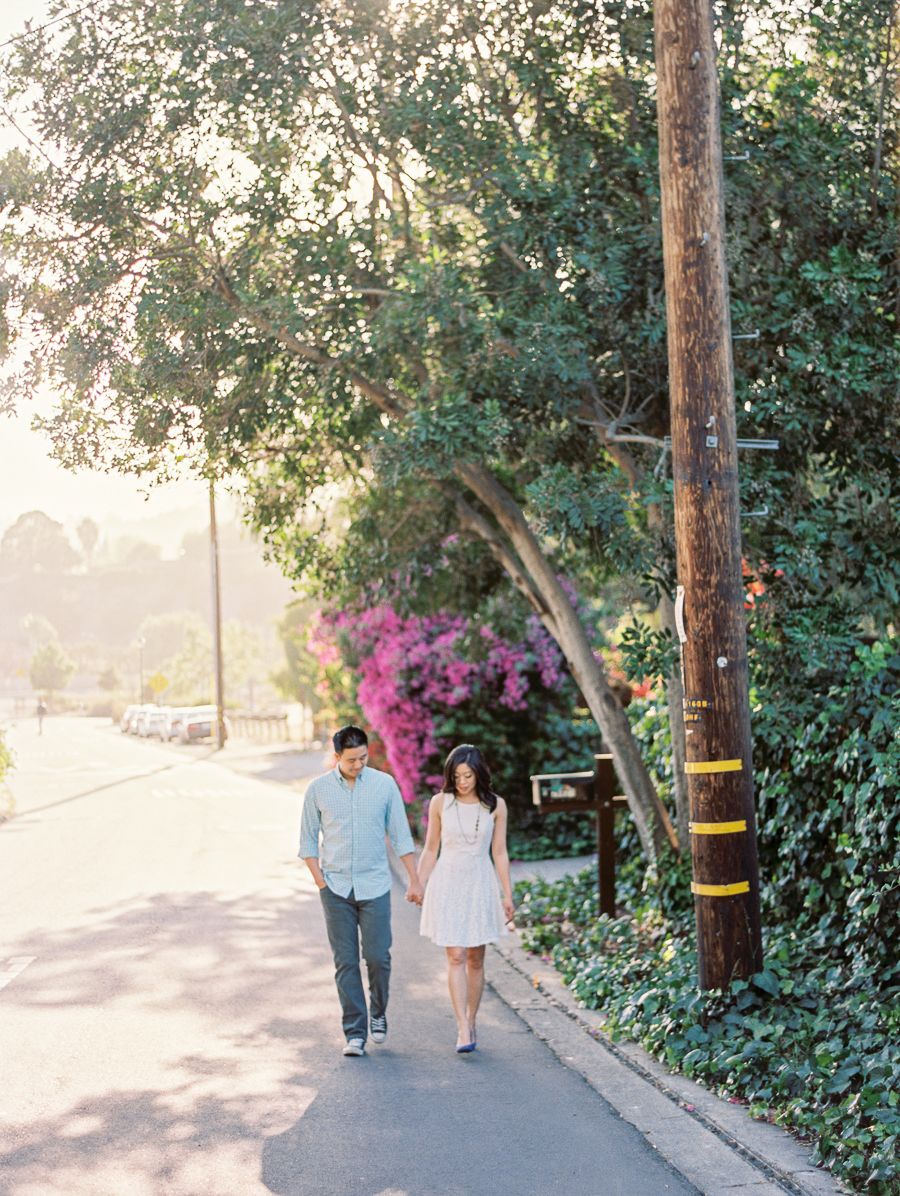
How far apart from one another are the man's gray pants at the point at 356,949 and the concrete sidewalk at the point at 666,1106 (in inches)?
41.3

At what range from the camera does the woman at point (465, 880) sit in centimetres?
680

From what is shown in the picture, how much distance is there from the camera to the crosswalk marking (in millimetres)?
8367

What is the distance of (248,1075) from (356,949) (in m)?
0.92

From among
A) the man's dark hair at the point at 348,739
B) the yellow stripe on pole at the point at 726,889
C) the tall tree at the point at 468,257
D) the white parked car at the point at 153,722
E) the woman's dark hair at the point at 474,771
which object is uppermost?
the tall tree at the point at 468,257

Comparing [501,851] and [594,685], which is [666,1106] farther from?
[594,685]

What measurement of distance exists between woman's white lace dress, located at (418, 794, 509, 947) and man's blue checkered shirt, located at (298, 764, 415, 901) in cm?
24

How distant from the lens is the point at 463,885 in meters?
6.86

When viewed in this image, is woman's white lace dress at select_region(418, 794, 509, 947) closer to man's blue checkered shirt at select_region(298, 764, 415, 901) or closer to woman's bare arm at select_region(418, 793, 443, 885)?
woman's bare arm at select_region(418, 793, 443, 885)

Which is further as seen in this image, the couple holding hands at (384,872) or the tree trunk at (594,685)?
the tree trunk at (594,685)

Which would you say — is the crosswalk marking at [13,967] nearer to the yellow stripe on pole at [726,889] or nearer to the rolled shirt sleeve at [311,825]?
the rolled shirt sleeve at [311,825]

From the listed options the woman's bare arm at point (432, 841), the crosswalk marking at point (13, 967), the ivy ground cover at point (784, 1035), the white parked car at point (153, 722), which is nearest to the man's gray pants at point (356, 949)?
the woman's bare arm at point (432, 841)

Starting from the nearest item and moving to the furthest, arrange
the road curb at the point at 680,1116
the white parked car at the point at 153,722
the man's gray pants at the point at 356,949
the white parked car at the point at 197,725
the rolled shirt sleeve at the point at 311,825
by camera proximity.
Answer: the road curb at the point at 680,1116 < the man's gray pants at the point at 356,949 < the rolled shirt sleeve at the point at 311,825 < the white parked car at the point at 197,725 < the white parked car at the point at 153,722

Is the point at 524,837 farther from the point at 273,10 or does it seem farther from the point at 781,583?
the point at 273,10

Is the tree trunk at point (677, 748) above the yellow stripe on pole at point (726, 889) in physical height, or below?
above
